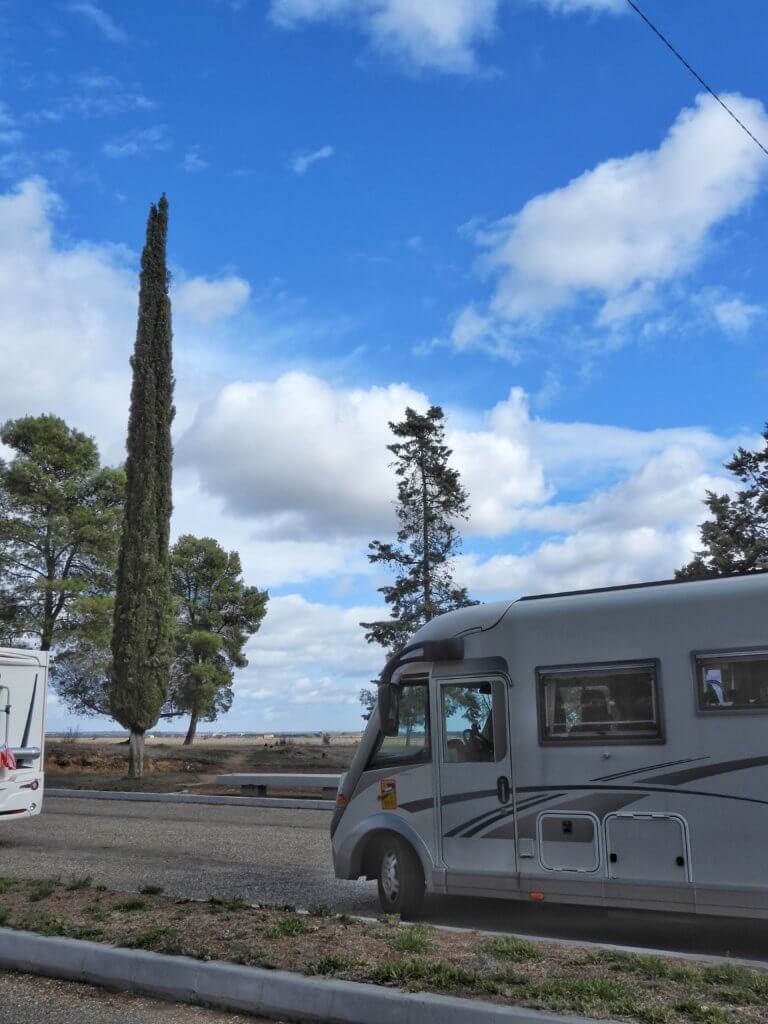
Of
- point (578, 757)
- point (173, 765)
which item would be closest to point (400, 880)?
point (578, 757)

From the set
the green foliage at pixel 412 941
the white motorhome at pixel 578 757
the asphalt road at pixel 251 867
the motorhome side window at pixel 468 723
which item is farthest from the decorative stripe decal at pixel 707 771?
the green foliage at pixel 412 941

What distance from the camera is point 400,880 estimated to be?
356 inches

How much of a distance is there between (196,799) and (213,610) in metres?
26.2

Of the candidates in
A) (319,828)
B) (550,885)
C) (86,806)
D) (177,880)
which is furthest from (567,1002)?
(86,806)

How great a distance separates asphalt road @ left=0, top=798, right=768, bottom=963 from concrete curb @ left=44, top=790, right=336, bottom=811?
0.45 m

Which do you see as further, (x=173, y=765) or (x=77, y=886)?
(x=173, y=765)

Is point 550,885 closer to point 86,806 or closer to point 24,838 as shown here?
point 24,838

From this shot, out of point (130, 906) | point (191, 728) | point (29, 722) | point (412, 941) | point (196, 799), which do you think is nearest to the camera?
point (412, 941)

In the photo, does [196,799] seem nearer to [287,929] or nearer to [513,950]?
[287,929]

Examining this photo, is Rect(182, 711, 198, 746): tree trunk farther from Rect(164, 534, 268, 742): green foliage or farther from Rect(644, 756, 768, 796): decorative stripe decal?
Rect(644, 756, 768, 796): decorative stripe decal

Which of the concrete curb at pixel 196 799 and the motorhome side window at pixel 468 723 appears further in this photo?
the concrete curb at pixel 196 799

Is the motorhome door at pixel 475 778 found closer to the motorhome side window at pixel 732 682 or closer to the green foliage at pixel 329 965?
the motorhome side window at pixel 732 682

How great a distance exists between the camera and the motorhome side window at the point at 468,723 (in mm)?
8773

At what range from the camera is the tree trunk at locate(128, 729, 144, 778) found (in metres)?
27.0
